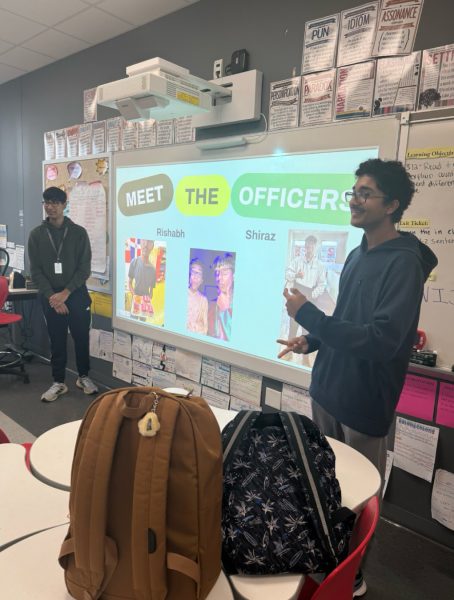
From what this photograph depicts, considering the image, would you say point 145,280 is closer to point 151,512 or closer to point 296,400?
point 296,400

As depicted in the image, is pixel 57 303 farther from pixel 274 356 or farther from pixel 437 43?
pixel 437 43

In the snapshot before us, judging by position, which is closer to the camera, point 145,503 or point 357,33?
point 145,503

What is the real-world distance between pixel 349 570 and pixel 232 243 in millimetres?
1927

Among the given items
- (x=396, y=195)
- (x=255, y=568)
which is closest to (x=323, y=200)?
(x=396, y=195)

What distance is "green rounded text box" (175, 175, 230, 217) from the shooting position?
261 centimetres

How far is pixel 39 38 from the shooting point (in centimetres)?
338

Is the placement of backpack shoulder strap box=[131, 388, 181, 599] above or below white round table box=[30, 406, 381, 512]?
above

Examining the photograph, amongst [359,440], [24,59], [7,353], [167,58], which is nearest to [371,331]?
[359,440]

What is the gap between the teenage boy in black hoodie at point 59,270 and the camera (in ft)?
11.1

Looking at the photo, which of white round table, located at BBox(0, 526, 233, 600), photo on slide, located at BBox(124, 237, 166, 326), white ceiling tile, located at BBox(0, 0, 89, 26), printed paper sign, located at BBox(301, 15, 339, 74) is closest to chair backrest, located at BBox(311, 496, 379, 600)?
white round table, located at BBox(0, 526, 233, 600)

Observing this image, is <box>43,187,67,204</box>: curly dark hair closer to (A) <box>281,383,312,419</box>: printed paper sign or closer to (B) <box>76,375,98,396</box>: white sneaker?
(B) <box>76,375,98,396</box>: white sneaker

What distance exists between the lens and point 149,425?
778 millimetres

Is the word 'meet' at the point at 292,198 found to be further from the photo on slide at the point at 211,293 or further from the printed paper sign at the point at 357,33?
the printed paper sign at the point at 357,33

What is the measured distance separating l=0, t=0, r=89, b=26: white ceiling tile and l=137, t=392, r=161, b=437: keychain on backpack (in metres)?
3.04
